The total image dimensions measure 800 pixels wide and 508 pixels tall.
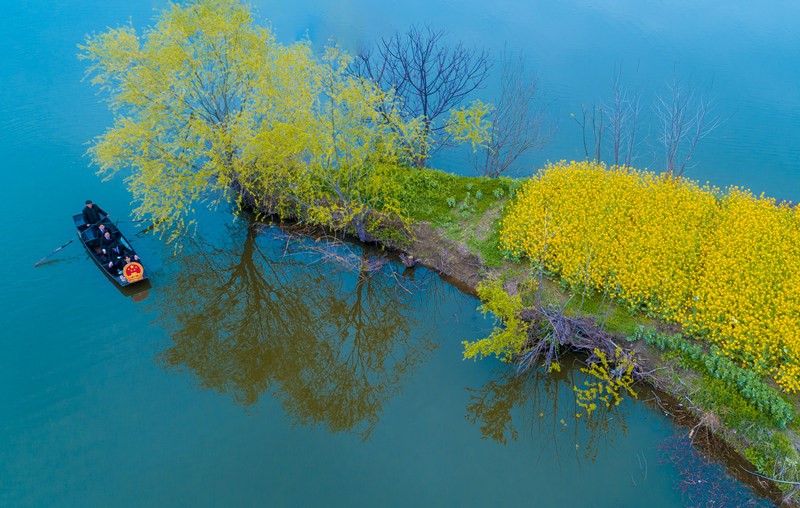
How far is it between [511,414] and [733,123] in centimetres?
1787

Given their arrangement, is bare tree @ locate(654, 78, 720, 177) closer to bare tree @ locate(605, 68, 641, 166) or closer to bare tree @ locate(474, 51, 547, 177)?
bare tree @ locate(605, 68, 641, 166)

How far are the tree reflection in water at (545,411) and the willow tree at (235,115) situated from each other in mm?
6233

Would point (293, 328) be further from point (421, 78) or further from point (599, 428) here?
point (421, 78)

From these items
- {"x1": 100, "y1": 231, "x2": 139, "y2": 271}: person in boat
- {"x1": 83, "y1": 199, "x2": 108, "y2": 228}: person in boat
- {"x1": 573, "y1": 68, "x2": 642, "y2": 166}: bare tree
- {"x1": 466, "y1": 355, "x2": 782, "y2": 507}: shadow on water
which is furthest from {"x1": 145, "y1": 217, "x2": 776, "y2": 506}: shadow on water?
{"x1": 573, "y1": 68, "x2": 642, "y2": 166}: bare tree

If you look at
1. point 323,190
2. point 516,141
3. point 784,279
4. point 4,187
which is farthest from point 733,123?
point 4,187

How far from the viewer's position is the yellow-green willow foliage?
→ 12047 mm

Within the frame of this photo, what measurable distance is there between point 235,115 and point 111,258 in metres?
5.44

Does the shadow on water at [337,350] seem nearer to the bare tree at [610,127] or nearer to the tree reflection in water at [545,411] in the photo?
the tree reflection in water at [545,411]

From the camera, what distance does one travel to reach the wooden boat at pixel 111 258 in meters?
14.2

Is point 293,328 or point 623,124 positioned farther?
point 623,124

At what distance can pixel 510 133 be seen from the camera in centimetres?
1872

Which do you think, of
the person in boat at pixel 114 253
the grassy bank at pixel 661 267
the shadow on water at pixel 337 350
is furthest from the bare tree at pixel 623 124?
the person in boat at pixel 114 253

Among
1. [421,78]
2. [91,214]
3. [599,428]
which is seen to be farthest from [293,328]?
[421,78]

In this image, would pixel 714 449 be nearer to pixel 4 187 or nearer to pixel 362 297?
pixel 362 297
